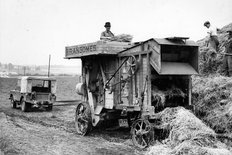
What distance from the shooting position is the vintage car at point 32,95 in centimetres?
2005

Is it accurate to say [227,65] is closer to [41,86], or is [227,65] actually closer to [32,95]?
[32,95]

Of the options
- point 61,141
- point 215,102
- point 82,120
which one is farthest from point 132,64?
point 82,120

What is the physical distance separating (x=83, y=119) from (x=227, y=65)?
5.28 m

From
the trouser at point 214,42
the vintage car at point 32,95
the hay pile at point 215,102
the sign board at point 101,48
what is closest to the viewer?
the hay pile at point 215,102

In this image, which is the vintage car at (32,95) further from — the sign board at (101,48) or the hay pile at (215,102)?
the hay pile at (215,102)

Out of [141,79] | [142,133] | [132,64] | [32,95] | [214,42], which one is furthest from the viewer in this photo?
[32,95]

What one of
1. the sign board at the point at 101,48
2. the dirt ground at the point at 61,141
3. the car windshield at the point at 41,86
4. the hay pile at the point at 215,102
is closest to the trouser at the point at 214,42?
the hay pile at the point at 215,102

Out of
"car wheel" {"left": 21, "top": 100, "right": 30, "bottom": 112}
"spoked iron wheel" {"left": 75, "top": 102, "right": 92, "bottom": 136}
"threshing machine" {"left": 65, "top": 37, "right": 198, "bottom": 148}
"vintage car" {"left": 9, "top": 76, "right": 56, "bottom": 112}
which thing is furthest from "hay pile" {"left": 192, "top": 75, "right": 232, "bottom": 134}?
"car wheel" {"left": 21, "top": 100, "right": 30, "bottom": 112}

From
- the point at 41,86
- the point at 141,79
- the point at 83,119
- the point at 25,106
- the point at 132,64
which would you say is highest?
the point at 132,64

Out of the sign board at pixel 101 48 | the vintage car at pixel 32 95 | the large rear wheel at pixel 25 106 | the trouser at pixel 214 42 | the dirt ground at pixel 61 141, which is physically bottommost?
the dirt ground at pixel 61 141

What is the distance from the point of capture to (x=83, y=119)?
11.4 m

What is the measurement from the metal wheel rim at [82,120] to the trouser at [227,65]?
16.3 ft

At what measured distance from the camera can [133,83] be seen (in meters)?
9.56

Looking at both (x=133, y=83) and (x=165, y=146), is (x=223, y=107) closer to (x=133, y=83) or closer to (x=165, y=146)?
(x=165, y=146)
